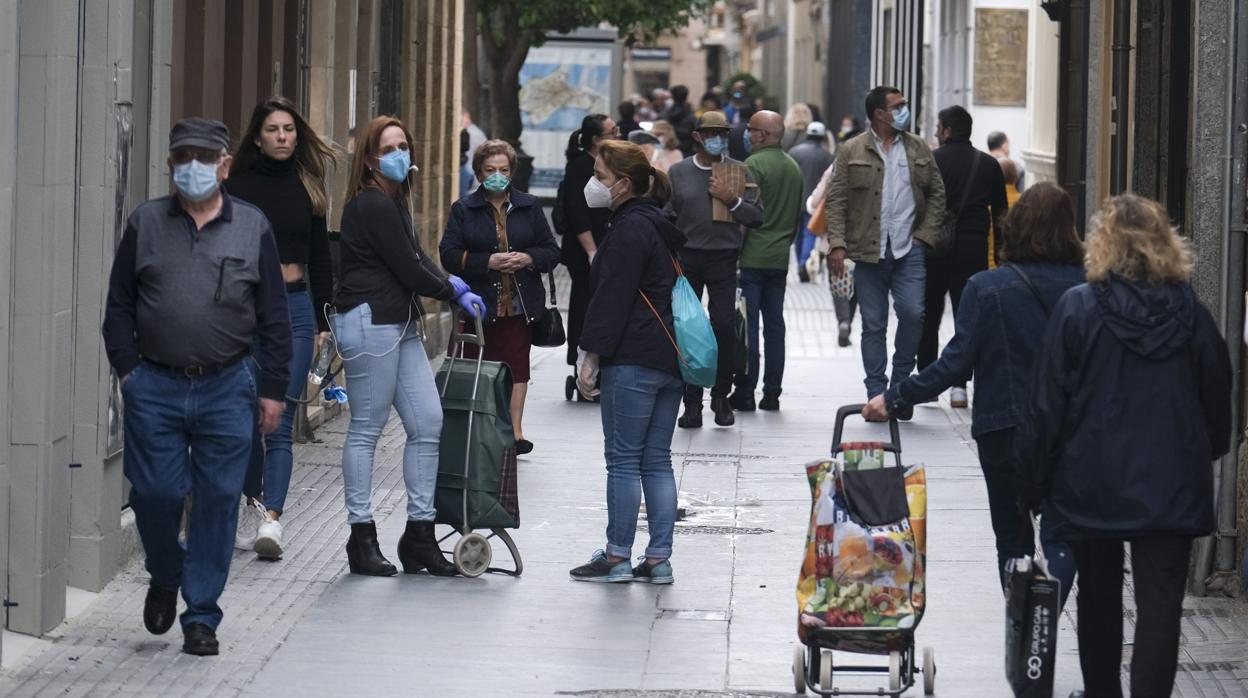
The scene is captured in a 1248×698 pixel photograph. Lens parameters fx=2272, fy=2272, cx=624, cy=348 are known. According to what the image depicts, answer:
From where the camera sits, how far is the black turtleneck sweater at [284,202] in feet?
30.4

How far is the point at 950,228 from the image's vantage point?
14.4 meters

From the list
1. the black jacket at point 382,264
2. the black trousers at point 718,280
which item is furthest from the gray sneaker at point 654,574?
the black trousers at point 718,280

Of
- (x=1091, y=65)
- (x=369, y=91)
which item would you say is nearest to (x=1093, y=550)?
(x=1091, y=65)

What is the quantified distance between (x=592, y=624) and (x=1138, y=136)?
572cm

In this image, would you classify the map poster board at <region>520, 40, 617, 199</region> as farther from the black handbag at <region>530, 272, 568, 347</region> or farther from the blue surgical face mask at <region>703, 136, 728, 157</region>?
the black handbag at <region>530, 272, 568, 347</region>

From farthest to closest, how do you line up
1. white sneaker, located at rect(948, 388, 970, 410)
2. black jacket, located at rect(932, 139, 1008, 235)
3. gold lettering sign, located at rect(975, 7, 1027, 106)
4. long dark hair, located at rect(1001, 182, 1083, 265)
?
1. gold lettering sign, located at rect(975, 7, 1027, 106)
2. white sneaker, located at rect(948, 388, 970, 410)
3. black jacket, located at rect(932, 139, 1008, 235)
4. long dark hair, located at rect(1001, 182, 1083, 265)

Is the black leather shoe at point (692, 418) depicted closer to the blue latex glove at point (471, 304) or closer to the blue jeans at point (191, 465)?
the blue latex glove at point (471, 304)

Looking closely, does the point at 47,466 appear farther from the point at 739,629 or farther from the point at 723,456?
the point at 723,456

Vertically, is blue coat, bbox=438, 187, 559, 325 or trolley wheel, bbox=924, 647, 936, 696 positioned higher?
blue coat, bbox=438, 187, 559, 325

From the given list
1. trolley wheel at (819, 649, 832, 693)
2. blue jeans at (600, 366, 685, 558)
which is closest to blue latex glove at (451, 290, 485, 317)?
blue jeans at (600, 366, 685, 558)

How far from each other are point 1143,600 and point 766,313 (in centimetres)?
820

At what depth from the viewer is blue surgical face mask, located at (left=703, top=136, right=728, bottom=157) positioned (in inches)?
535

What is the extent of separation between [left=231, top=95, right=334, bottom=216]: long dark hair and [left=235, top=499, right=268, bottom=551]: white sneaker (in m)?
1.25

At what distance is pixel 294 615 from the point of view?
830 centimetres
